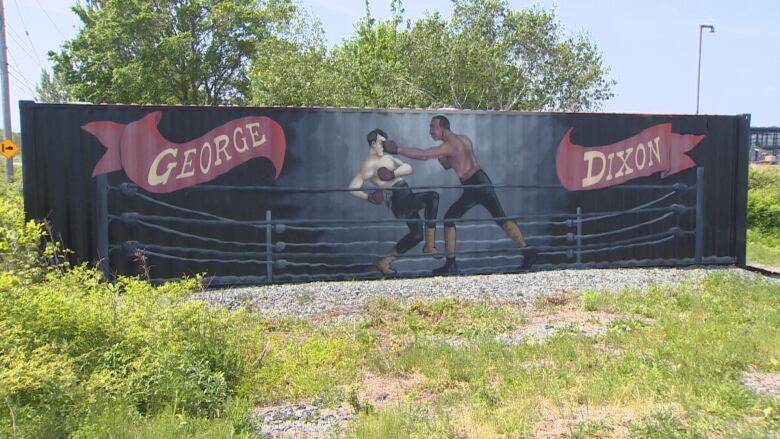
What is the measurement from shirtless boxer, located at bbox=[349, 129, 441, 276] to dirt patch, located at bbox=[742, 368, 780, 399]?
5.71m

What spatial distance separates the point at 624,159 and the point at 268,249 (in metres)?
6.33

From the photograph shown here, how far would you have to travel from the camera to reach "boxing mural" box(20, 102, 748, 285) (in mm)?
9234

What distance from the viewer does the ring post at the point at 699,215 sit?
1166 centimetres

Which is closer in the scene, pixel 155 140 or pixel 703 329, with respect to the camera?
pixel 703 329

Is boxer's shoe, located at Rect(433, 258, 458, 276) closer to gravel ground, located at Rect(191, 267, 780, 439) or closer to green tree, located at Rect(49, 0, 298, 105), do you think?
gravel ground, located at Rect(191, 267, 780, 439)

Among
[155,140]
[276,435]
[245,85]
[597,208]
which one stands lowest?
[276,435]

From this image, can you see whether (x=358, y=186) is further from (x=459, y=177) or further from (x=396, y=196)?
(x=459, y=177)

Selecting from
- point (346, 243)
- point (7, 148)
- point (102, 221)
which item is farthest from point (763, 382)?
point (7, 148)

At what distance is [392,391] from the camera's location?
5.12 meters

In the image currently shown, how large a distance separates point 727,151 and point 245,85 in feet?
96.8

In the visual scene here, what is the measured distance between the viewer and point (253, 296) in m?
8.41

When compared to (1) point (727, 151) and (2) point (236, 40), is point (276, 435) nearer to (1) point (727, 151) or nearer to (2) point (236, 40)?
(1) point (727, 151)

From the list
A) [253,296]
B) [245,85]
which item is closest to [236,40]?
[245,85]

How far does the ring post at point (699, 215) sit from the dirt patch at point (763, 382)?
6680mm
